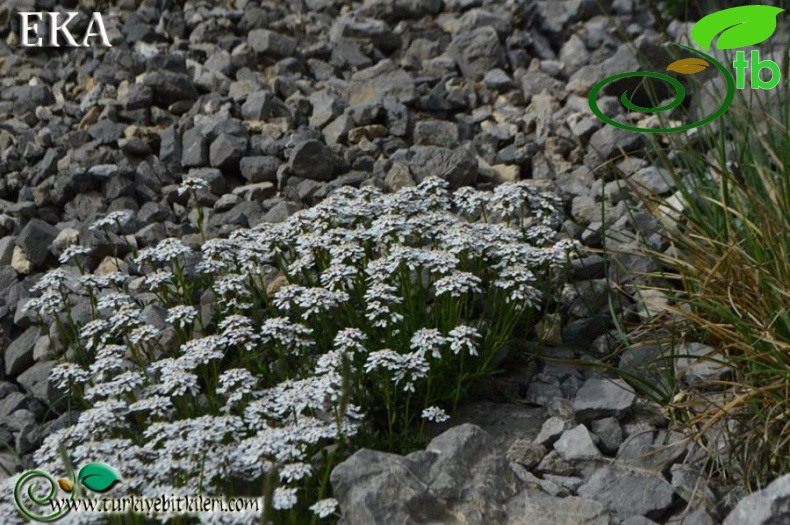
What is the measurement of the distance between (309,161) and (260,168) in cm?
29

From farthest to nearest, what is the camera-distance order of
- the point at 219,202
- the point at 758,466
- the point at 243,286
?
1. the point at 219,202
2. the point at 243,286
3. the point at 758,466

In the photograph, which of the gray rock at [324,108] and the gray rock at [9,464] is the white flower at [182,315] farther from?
the gray rock at [324,108]

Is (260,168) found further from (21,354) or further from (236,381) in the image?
(236,381)

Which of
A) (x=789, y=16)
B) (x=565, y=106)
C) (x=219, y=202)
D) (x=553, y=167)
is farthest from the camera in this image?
(x=789, y=16)

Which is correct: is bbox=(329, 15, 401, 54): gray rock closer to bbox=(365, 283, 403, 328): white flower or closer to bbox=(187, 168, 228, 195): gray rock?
bbox=(187, 168, 228, 195): gray rock

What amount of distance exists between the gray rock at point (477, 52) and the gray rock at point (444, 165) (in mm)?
1434

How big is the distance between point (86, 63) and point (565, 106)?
3.09 m

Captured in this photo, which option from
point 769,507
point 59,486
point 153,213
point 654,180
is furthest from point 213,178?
point 769,507

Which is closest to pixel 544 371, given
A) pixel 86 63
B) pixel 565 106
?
pixel 565 106

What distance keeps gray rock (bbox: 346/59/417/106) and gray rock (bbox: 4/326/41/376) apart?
2586 millimetres

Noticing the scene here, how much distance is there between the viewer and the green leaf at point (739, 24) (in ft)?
18.8

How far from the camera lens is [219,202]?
559cm

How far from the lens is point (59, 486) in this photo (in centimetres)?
336

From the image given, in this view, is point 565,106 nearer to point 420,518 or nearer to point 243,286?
point 243,286
